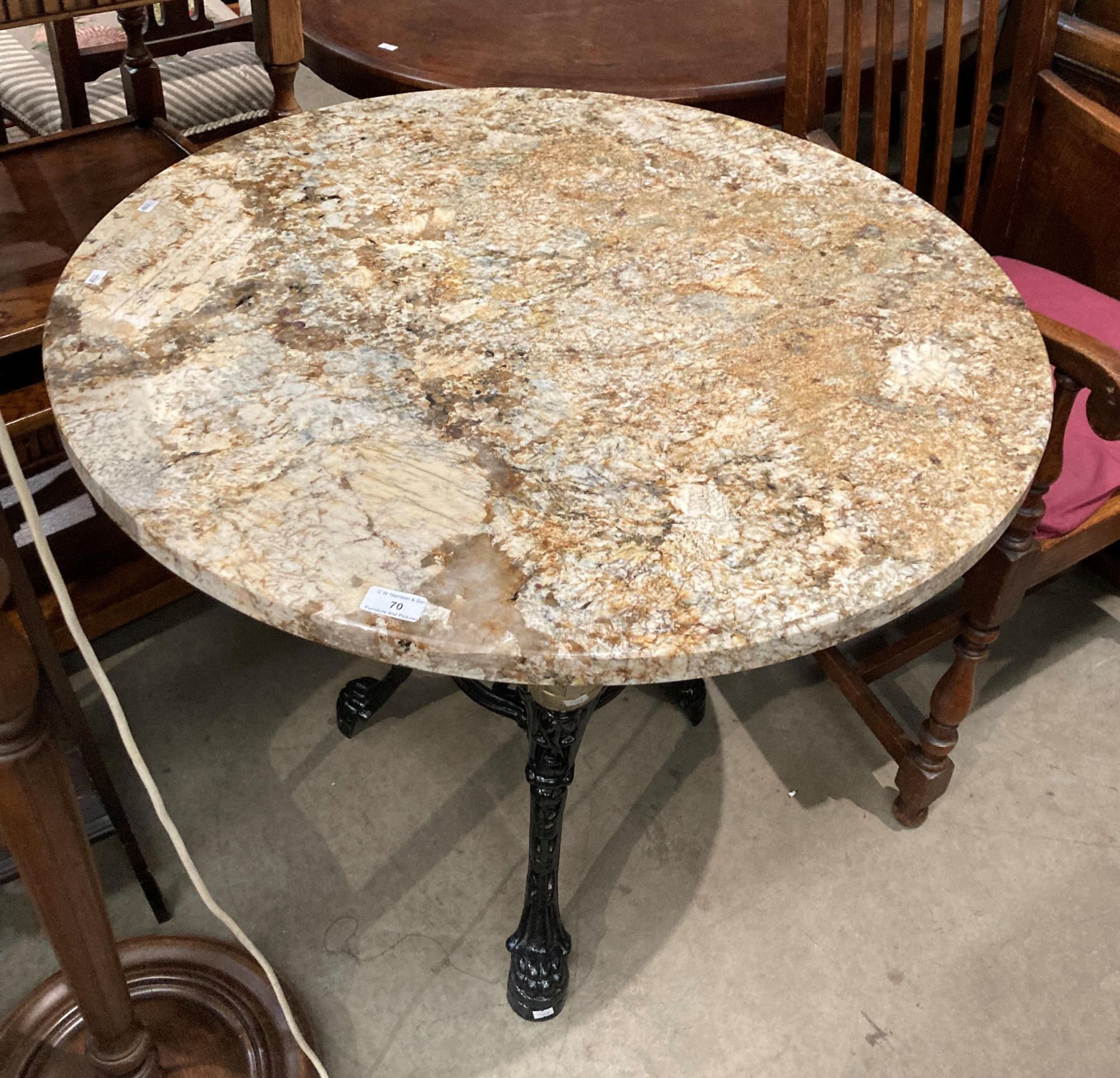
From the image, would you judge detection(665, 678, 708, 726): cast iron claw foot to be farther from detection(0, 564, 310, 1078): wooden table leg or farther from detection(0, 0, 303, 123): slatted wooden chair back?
A: detection(0, 0, 303, 123): slatted wooden chair back

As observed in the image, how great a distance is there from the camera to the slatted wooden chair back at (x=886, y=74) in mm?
1566

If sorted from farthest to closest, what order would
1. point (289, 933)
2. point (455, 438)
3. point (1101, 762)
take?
point (1101, 762) < point (289, 933) < point (455, 438)

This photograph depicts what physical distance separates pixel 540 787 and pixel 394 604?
0.56 meters

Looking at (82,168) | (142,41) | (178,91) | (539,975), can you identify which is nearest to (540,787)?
(539,975)

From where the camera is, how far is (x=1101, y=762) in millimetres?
1814

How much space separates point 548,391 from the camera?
3.45ft

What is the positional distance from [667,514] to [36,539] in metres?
0.53

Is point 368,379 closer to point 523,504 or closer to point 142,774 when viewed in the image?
point 523,504

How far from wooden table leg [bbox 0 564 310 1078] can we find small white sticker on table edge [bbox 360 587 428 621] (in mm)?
262

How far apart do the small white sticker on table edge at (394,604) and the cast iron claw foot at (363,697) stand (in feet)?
3.15

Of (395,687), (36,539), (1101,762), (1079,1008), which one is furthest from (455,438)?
(1101,762)

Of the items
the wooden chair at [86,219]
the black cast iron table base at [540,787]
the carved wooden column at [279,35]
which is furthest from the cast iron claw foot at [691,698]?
the carved wooden column at [279,35]

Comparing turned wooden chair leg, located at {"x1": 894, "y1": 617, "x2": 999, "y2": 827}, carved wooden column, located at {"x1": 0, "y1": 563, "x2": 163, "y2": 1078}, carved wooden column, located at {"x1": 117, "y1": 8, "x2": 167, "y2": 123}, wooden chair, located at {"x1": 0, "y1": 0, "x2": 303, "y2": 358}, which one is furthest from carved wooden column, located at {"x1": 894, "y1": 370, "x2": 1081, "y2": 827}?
carved wooden column, located at {"x1": 117, "y1": 8, "x2": 167, "y2": 123}

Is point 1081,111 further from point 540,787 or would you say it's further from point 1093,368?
point 540,787
